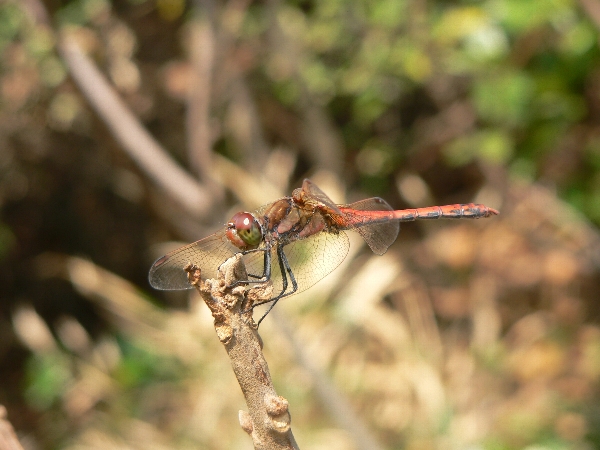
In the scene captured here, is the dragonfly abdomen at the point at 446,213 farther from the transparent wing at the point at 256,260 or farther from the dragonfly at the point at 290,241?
the transparent wing at the point at 256,260

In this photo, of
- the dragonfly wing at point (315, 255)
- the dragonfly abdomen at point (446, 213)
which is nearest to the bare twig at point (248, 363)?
the dragonfly wing at point (315, 255)

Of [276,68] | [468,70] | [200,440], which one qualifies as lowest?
[200,440]

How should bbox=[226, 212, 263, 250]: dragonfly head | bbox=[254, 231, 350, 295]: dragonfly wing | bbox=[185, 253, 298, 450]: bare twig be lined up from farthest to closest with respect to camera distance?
bbox=[254, 231, 350, 295]: dragonfly wing, bbox=[226, 212, 263, 250]: dragonfly head, bbox=[185, 253, 298, 450]: bare twig

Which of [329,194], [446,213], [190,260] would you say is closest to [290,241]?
[190,260]

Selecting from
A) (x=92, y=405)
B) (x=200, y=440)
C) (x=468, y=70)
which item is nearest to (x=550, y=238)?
(x=468, y=70)

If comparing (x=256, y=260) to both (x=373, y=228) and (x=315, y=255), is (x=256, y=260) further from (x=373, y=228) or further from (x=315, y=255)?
(x=373, y=228)

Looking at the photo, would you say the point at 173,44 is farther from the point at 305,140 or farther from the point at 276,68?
the point at 305,140

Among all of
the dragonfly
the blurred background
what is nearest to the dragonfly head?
the dragonfly

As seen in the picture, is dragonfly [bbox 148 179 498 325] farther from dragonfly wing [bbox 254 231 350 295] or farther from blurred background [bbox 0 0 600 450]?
blurred background [bbox 0 0 600 450]
